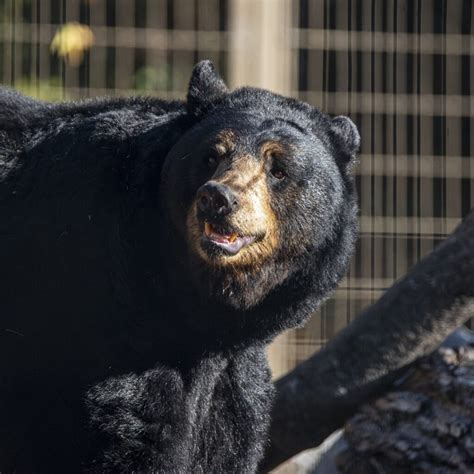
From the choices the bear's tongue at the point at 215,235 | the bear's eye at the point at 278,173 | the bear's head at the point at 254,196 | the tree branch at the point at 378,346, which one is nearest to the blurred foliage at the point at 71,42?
the tree branch at the point at 378,346

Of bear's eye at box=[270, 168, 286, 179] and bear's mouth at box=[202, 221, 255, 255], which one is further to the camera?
bear's eye at box=[270, 168, 286, 179]

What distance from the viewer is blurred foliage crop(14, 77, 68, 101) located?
322 inches

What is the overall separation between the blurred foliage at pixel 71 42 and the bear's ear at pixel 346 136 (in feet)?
10.9

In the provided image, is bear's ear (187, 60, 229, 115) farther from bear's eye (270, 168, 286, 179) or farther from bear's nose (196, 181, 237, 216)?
bear's nose (196, 181, 237, 216)

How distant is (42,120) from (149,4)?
3686mm

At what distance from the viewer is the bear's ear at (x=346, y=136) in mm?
5125

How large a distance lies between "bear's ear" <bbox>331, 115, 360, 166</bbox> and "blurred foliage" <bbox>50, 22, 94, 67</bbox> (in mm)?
3316

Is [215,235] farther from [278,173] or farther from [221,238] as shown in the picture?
[278,173]

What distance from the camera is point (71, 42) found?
26.7 ft

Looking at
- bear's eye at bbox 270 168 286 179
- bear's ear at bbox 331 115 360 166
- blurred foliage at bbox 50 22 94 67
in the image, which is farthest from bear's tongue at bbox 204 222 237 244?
blurred foliage at bbox 50 22 94 67

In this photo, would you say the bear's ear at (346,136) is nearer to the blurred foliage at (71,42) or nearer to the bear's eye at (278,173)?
the bear's eye at (278,173)

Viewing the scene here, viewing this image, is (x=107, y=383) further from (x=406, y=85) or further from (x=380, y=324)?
(x=406, y=85)

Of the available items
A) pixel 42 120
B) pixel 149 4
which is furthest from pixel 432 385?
pixel 149 4

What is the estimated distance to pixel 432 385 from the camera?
18.6ft
